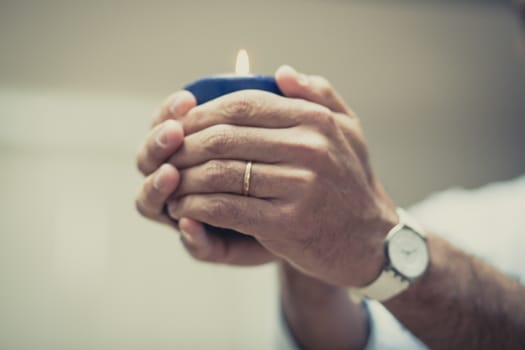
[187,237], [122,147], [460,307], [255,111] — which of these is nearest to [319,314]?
[460,307]

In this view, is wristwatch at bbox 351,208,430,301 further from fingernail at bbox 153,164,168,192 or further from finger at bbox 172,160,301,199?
fingernail at bbox 153,164,168,192

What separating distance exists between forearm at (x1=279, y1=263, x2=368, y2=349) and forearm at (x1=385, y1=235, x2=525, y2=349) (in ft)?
0.67

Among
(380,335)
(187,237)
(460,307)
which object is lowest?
(380,335)

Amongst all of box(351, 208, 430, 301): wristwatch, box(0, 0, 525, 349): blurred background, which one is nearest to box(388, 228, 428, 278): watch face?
box(351, 208, 430, 301): wristwatch

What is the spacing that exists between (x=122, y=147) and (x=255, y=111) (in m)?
0.89

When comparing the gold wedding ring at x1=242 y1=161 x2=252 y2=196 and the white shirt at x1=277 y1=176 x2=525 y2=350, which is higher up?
the gold wedding ring at x1=242 y1=161 x2=252 y2=196

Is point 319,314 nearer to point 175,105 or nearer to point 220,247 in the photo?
point 220,247

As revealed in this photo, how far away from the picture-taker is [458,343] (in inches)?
23.0

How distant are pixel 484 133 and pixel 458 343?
1.13 metres

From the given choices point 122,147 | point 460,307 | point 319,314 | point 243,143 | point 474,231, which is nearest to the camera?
point 243,143

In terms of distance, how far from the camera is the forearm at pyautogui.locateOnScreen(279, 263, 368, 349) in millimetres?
758

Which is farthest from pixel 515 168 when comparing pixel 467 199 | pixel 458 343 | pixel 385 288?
pixel 385 288

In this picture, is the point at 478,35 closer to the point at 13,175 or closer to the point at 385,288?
the point at 385,288

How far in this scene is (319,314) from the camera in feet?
2.51
